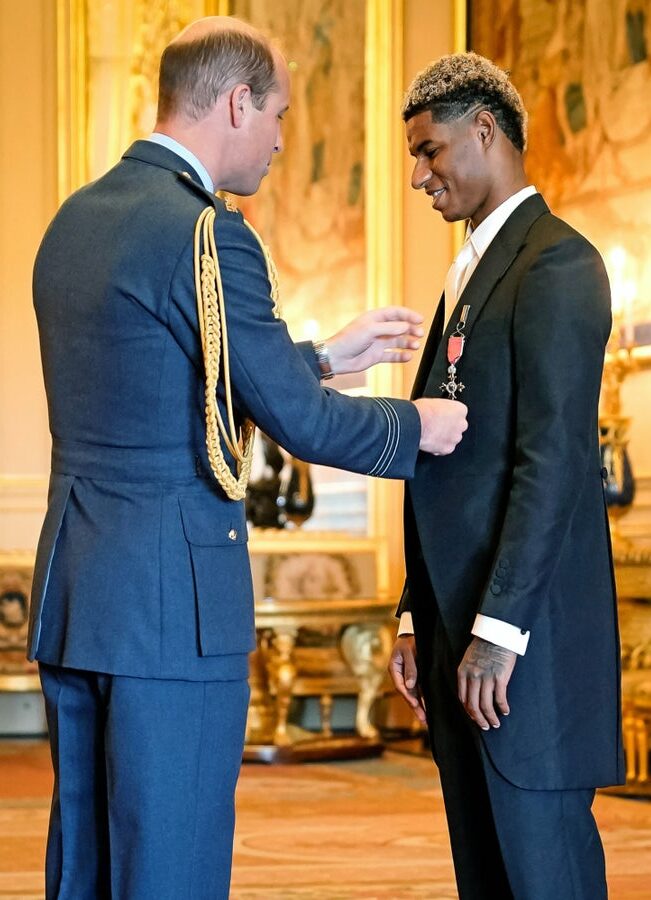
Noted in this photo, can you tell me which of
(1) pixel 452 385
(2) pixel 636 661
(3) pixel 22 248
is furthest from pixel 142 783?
(3) pixel 22 248

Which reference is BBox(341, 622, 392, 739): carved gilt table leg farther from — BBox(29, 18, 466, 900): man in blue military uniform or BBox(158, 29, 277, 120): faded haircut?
BBox(158, 29, 277, 120): faded haircut

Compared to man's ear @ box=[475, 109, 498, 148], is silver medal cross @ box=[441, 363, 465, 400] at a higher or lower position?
lower

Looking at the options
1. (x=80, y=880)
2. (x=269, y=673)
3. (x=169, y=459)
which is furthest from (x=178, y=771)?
(x=269, y=673)

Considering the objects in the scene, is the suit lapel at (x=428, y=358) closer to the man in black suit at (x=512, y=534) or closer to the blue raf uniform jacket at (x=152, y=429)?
the man in black suit at (x=512, y=534)

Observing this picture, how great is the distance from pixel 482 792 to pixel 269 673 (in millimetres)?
4201

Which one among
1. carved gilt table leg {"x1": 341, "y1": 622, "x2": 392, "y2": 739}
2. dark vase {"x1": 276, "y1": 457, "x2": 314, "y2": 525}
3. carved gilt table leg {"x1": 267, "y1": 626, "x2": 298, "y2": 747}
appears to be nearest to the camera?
carved gilt table leg {"x1": 267, "y1": 626, "x2": 298, "y2": 747}

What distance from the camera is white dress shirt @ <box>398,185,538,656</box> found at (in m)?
2.10

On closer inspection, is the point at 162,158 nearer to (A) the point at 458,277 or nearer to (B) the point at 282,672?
(A) the point at 458,277

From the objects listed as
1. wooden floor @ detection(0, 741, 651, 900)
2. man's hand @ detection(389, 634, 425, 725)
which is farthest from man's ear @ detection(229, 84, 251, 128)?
wooden floor @ detection(0, 741, 651, 900)

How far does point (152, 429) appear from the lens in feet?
6.70

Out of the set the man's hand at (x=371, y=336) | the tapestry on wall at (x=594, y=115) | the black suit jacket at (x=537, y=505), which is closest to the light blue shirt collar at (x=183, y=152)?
the man's hand at (x=371, y=336)

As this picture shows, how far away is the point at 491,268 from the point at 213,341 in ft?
1.82

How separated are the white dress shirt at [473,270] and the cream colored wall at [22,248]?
503 cm

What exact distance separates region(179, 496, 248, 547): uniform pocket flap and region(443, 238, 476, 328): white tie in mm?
567
